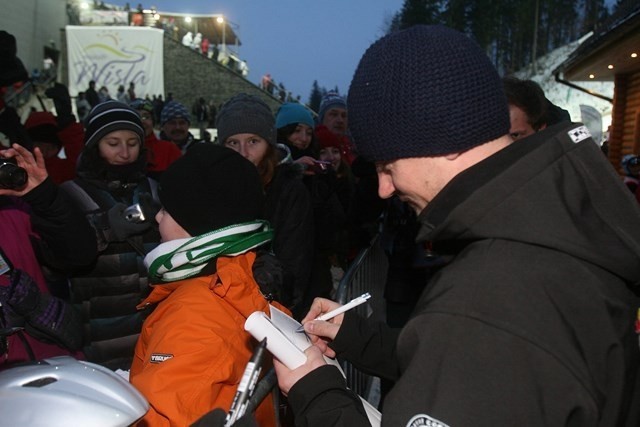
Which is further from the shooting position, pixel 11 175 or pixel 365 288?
pixel 365 288

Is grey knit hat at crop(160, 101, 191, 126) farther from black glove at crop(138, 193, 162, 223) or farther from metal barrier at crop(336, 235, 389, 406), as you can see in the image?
black glove at crop(138, 193, 162, 223)

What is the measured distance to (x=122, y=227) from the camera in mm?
3082

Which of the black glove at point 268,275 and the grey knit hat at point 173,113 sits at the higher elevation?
the black glove at point 268,275

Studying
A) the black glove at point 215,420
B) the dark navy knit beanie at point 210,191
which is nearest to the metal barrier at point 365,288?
the dark navy knit beanie at point 210,191

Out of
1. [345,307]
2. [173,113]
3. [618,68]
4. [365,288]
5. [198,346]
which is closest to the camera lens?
[345,307]

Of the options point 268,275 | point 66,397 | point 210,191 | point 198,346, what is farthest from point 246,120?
point 66,397

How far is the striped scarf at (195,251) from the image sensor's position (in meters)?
1.95

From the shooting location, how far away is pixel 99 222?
10.2 feet

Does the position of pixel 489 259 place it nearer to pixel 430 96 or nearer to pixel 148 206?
pixel 430 96

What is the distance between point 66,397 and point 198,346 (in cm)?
52

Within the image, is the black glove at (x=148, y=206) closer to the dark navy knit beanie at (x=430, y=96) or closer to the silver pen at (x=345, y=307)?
the silver pen at (x=345, y=307)

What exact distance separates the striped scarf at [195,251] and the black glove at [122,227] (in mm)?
1042

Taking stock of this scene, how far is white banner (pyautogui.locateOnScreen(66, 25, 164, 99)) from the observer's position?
38.7 meters

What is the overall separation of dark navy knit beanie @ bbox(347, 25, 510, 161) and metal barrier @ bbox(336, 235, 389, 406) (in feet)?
7.03
